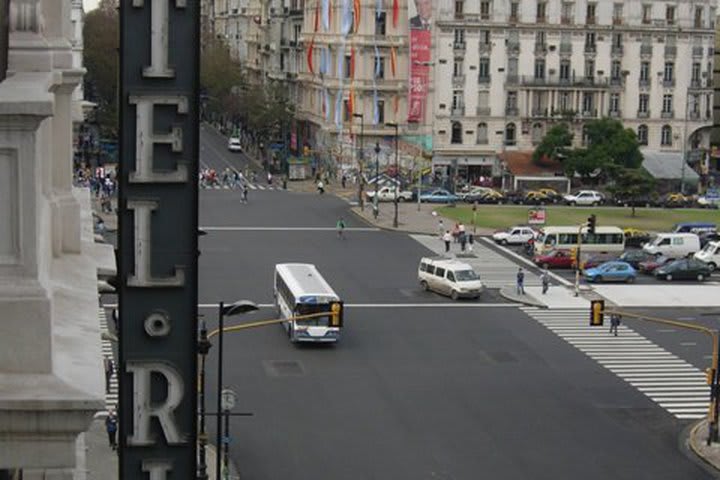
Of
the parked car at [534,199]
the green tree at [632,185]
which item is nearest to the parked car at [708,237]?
the green tree at [632,185]

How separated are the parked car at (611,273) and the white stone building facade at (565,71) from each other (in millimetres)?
43404

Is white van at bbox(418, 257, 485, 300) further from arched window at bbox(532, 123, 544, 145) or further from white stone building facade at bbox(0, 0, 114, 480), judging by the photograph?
white stone building facade at bbox(0, 0, 114, 480)

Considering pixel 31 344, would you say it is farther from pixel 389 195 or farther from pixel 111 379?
pixel 389 195

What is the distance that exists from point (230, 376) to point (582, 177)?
218ft

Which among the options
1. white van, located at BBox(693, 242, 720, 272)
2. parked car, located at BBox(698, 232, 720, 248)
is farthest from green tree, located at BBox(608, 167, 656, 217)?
white van, located at BBox(693, 242, 720, 272)

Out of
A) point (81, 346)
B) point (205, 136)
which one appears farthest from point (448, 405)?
point (205, 136)

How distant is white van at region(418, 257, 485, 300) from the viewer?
64.1 m

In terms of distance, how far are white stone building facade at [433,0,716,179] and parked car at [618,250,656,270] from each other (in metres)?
38.6

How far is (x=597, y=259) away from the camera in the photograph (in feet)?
242

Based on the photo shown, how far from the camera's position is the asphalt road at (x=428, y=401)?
127 feet

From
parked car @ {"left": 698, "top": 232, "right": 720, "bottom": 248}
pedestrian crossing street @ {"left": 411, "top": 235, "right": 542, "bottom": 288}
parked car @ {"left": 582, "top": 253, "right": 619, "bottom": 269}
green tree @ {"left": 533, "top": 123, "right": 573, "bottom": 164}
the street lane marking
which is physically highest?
green tree @ {"left": 533, "top": 123, "right": 573, "bottom": 164}

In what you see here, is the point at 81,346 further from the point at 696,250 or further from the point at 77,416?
the point at 696,250

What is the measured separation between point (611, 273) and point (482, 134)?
44432 mm

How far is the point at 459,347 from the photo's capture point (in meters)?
53.9
